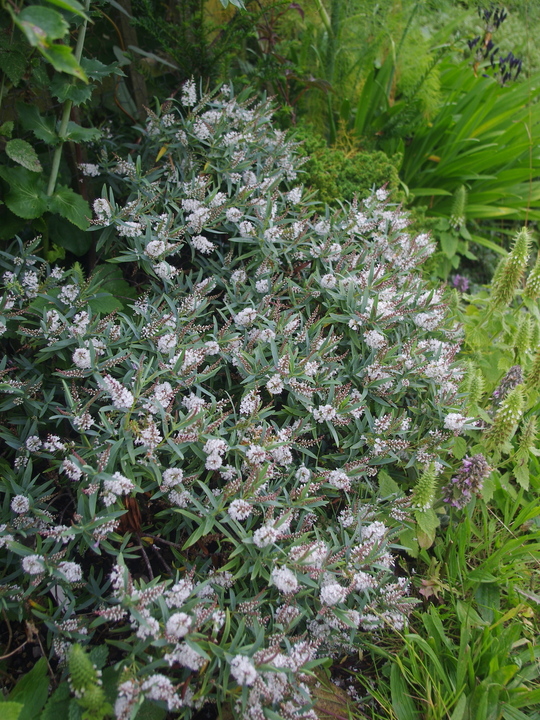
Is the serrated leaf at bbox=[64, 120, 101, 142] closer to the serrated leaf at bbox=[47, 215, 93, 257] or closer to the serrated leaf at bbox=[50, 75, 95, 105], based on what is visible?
the serrated leaf at bbox=[50, 75, 95, 105]

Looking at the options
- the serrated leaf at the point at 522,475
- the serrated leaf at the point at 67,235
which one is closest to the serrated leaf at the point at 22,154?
the serrated leaf at the point at 67,235

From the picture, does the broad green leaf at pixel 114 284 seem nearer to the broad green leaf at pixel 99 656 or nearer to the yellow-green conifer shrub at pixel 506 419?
the broad green leaf at pixel 99 656

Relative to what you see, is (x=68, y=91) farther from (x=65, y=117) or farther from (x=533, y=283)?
(x=533, y=283)

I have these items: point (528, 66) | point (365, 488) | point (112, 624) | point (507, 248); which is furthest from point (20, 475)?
point (528, 66)

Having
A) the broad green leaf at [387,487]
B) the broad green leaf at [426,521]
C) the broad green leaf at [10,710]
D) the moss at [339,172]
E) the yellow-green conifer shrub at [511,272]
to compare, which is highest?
the yellow-green conifer shrub at [511,272]

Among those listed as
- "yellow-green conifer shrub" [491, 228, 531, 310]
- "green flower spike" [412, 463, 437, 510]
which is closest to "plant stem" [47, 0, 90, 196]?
"green flower spike" [412, 463, 437, 510]

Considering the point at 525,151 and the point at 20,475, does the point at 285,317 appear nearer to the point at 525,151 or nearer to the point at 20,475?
the point at 20,475

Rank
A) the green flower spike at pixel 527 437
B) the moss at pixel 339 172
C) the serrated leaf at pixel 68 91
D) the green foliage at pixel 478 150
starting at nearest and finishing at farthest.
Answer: the serrated leaf at pixel 68 91, the green flower spike at pixel 527 437, the moss at pixel 339 172, the green foliage at pixel 478 150
